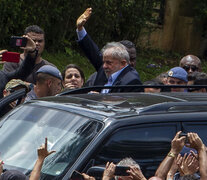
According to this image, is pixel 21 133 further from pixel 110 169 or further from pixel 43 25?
pixel 43 25

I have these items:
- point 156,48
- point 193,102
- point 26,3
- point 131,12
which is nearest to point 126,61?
point 193,102

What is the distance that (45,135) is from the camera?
4988 mm

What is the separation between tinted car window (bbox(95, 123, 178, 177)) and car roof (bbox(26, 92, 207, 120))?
133 millimetres

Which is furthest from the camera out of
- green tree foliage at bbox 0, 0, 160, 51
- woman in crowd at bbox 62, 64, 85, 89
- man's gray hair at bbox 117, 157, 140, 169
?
green tree foliage at bbox 0, 0, 160, 51

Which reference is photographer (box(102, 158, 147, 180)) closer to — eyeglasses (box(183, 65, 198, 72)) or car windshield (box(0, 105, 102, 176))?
car windshield (box(0, 105, 102, 176))

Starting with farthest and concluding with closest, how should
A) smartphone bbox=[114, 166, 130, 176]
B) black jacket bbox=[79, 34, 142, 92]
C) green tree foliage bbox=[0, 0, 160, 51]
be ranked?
green tree foliage bbox=[0, 0, 160, 51]
black jacket bbox=[79, 34, 142, 92]
smartphone bbox=[114, 166, 130, 176]

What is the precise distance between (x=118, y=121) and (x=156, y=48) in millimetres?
15584

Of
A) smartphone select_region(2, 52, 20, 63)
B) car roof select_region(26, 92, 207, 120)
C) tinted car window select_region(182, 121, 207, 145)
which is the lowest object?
tinted car window select_region(182, 121, 207, 145)

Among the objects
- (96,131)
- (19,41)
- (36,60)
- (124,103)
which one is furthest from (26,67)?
(96,131)

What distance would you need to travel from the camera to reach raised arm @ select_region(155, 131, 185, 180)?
15.3ft

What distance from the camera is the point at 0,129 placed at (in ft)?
17.7

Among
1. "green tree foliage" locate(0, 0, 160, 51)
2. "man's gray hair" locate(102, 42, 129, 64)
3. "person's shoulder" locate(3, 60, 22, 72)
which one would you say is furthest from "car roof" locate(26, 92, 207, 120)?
"green tree foliage" locate(0, 0, 160, 51)

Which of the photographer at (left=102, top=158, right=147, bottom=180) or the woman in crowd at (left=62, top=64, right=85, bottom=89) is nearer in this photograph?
the photographer at (left=102, top=158, right=147, bottom=180)

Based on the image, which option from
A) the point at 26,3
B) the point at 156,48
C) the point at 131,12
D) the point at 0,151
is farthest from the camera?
the point at 156,48
